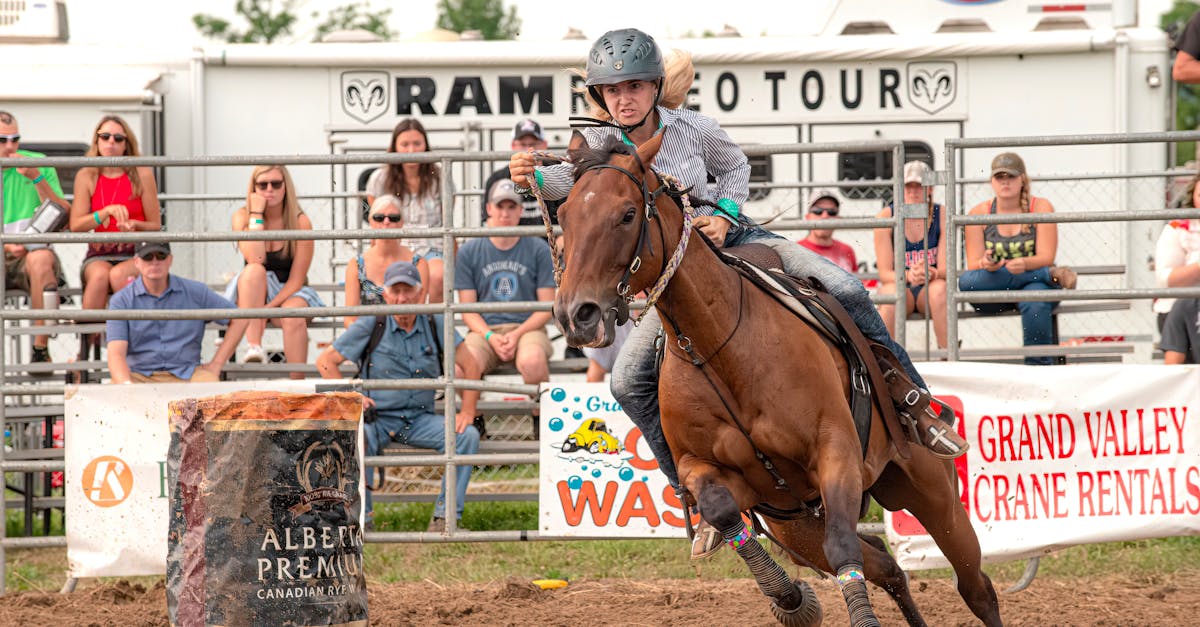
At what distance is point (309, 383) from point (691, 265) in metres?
3.59

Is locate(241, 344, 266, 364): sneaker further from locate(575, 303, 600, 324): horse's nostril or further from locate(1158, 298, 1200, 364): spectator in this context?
locate(1158, 298, 1200, 364): spectator

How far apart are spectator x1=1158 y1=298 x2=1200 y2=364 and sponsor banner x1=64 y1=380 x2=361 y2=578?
5561mm

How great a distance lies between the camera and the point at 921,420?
6.07 metres

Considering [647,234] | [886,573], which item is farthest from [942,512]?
[647,234]

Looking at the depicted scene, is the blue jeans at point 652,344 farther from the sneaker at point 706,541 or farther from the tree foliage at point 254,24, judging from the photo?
the tree foliage at point 254,24

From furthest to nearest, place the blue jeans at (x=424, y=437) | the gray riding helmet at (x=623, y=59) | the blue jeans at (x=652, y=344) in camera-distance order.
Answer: the blue jeans at (x=424, y=437) < the blue jeans at (x=652, y=344) < the gray riding helmet at (x=623, y=59)

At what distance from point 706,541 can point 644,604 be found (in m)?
2.18

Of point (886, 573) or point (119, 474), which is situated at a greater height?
point (119, 474)

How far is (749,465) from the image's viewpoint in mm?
5449

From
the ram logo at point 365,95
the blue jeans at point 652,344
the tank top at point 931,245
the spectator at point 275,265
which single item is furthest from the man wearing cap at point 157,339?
the tank top at point 931,245

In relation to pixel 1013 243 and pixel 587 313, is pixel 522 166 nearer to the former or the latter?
pixel 587 313

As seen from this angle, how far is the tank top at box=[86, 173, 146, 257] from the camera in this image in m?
9.59

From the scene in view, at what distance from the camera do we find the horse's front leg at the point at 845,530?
5.20 meters

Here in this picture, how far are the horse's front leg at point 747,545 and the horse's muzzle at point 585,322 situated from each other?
1.03 metres
